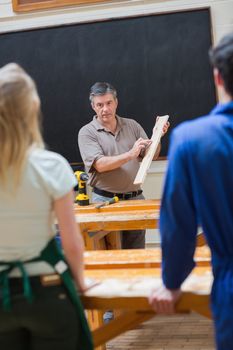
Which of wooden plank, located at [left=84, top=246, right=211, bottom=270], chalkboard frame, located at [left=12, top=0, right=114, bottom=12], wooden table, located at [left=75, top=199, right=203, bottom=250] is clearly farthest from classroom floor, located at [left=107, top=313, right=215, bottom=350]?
chalkboard frame, located at [left=12, top=0, right=114, bottom=12]

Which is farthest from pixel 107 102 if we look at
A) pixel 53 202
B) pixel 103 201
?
pixel 53 202

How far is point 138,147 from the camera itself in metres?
3.56

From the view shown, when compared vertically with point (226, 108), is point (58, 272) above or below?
below

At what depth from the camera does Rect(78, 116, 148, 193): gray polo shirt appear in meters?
3.69

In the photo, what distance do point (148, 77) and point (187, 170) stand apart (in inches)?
142

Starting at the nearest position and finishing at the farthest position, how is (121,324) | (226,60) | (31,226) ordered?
1. (226,60)
2. (31,226)
3. (121,324)

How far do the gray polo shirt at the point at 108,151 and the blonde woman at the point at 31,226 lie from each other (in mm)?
2249

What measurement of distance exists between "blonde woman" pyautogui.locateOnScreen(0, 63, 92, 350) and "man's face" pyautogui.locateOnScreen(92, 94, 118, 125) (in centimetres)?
239

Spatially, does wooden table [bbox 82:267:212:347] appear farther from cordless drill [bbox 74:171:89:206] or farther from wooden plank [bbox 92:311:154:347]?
cordless drill [bbox 74:171:89:206]

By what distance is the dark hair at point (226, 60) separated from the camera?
122 centimetres

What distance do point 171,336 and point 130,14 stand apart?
308cm

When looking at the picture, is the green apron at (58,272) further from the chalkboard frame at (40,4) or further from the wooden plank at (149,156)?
the chalkboard frame at (40,4)

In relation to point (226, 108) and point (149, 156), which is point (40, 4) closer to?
point (149, 156)

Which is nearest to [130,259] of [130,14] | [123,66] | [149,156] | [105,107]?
[149,156]
